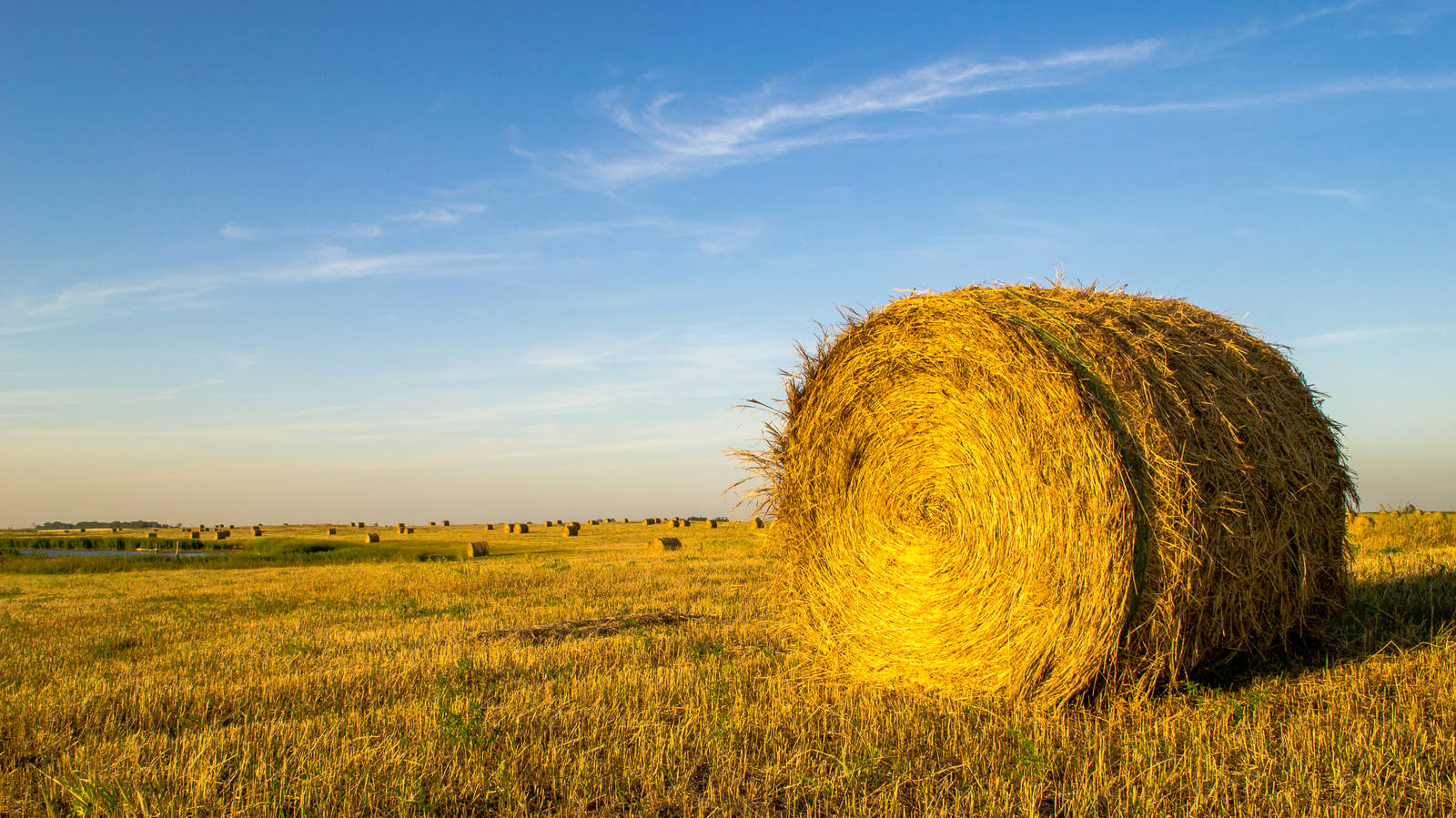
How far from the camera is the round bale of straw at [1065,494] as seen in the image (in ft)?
15.8

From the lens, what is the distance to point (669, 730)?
4.65 meters

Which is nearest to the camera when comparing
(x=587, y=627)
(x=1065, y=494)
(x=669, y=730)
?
(x=669, y=730)

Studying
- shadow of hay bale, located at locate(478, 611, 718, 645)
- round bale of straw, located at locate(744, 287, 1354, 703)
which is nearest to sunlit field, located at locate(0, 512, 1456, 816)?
shadow of hay bale, located at locate(478, 611, 718, 645)

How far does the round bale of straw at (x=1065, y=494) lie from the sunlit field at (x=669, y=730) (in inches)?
15.4

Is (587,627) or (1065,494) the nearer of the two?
(1065,494)

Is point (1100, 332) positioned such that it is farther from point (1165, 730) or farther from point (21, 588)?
point (21, 588)

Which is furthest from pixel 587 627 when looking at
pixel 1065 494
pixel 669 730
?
pixel 1065 494

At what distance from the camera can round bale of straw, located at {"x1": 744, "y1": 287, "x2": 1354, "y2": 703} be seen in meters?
4.80

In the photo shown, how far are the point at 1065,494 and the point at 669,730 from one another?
278 cm

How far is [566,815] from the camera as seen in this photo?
3.49 m

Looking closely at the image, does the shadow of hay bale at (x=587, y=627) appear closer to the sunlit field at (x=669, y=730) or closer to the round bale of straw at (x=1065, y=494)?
the sunlit field at (x=669, y=730)

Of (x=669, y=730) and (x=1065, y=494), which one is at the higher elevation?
(x=1065, y=494)

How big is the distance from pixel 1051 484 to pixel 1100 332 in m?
1.02

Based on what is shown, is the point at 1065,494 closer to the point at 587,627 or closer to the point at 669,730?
the point at 669,730
